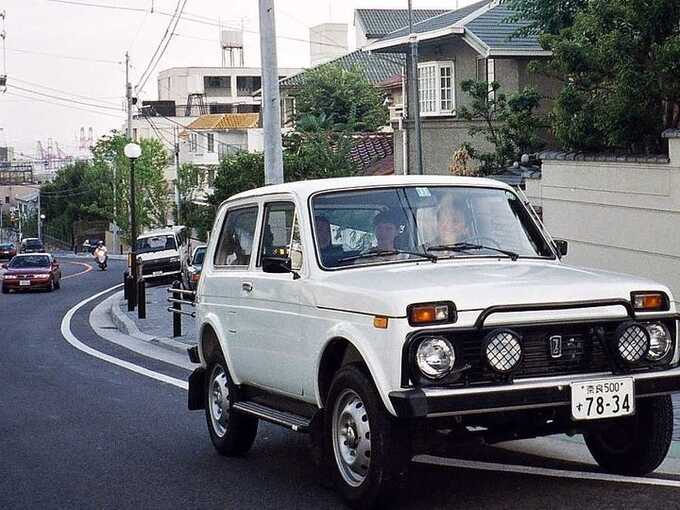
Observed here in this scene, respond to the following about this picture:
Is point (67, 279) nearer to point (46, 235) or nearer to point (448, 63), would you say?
point (448, 63)

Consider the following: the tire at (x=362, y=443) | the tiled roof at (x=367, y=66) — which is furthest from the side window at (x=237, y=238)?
the tiled roof at (x=367, y=66)

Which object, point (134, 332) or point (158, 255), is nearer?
point (134, 332)

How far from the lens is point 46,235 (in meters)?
128

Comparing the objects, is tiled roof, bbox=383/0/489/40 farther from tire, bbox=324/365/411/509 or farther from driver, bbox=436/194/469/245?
tire, bbox=324/365/411/509

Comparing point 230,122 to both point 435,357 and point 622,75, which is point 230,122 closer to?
point 622,75

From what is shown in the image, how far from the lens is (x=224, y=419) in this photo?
978cm

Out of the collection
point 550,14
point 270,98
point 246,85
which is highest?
point 246,85

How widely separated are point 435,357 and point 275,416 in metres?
1.95

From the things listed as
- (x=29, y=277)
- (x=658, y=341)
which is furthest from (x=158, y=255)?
(x=658, y=341)

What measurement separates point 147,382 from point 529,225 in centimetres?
745

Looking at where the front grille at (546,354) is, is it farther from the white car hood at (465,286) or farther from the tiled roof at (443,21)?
the tiled roof at (443,21)

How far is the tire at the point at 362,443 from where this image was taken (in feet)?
23.2

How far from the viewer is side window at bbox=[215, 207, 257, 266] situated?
959 centimetres

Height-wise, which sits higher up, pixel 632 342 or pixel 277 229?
pixel 277 229
